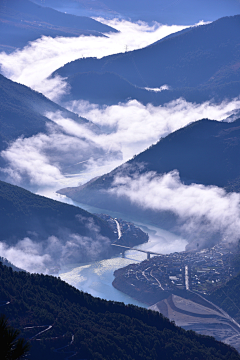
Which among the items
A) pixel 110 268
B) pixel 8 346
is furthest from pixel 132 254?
pixel 8 346

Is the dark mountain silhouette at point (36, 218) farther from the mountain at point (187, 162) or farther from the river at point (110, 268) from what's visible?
the mountain at point (187, 162)

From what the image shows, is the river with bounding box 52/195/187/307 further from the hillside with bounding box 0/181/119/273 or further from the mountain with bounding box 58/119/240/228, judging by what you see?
the mountain with bounding box 58/119/240/228

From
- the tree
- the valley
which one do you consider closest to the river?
the valley

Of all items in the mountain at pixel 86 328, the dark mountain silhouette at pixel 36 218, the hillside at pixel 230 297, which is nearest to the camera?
the mountain at pixel 86 328

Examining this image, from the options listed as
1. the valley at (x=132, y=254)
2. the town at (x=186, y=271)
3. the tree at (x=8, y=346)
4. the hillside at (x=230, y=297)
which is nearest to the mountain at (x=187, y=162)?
the valley at (x=132, y=254)

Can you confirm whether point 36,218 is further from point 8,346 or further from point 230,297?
point 8,346
